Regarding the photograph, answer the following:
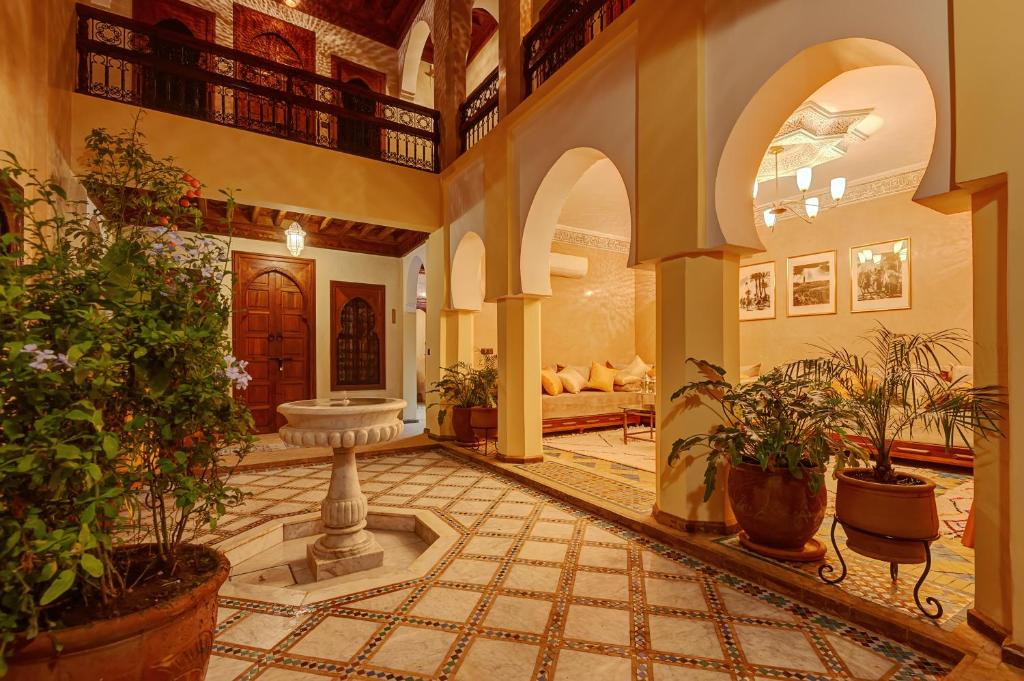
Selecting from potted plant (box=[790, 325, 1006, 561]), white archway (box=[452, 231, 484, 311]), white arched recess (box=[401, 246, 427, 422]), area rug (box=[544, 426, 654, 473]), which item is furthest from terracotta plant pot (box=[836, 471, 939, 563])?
white arched recess (box=[401, 246, 427, 422])

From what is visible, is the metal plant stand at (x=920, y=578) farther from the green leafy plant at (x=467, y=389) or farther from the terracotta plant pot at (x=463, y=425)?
the terracotta plant pot at (x=463, y=425)

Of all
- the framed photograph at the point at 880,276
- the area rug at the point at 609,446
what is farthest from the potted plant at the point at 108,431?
the framed photograph at the point at 880,276

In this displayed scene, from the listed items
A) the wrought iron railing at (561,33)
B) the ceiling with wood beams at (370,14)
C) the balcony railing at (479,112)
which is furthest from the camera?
the ceiling with wood beams at (370,14)

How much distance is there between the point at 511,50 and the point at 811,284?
6.21 metres

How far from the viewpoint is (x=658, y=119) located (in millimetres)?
3887

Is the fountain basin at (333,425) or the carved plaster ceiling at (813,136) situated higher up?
the carved plaster ceiling at (813,136)

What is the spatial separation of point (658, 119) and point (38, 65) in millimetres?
5443

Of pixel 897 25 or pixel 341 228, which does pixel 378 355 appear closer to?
pixel 341 228

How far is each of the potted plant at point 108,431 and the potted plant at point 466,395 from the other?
535cm

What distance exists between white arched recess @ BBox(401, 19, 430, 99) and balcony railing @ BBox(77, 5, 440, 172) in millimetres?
1516

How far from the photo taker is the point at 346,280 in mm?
9953

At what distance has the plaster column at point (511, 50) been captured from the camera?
20.0ft

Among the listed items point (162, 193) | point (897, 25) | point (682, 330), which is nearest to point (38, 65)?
point (162, 193)

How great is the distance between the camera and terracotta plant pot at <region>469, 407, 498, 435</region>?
6.63 meters
